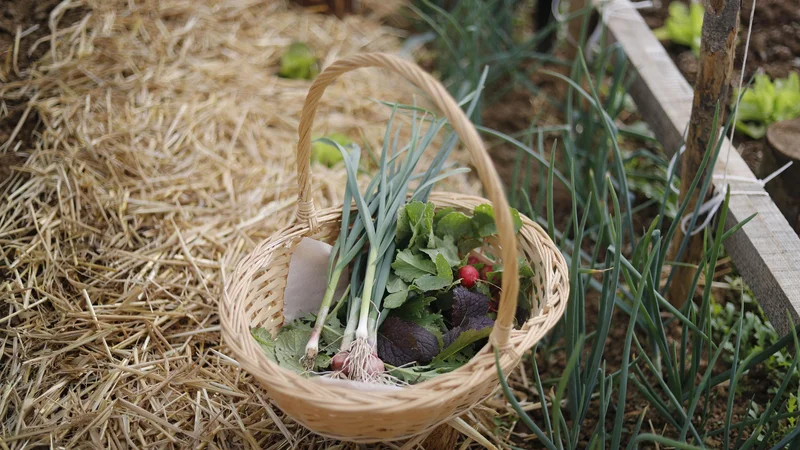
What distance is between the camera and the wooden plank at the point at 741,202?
1.26 metres

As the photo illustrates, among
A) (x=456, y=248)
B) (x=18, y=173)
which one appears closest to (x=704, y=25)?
(x=456, y=248)

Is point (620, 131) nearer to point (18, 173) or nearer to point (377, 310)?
point (377, 310)

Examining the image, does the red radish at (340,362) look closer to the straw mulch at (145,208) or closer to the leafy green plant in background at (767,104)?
the straw mulch at (145,208)

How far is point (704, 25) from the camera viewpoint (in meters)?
1.31

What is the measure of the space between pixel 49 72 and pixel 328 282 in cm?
137

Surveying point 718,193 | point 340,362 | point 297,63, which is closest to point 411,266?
point 340,362

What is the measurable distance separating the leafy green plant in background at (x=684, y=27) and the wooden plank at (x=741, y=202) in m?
0.27

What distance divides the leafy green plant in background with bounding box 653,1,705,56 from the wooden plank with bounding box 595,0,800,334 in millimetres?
269

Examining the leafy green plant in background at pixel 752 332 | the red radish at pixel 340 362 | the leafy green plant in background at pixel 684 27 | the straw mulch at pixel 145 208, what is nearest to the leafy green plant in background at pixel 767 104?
the leafy green plant in background at pixel 684 27

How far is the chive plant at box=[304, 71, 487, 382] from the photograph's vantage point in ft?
3.69

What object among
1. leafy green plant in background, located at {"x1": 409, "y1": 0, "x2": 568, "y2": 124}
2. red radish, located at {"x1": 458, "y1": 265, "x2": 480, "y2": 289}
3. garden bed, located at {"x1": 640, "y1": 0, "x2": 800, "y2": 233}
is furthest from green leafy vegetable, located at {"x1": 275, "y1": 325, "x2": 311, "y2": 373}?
garden bed, located at {"x1": 640, "y1": 0, "x2": 800, "y2": 233}

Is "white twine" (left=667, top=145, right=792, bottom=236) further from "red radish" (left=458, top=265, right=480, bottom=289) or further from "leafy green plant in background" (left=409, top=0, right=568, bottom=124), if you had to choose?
"leafy green plant in background" (left=409, top=0, right=568, bottom=124)

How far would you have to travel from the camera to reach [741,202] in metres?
1.44

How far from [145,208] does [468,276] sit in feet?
3.18
